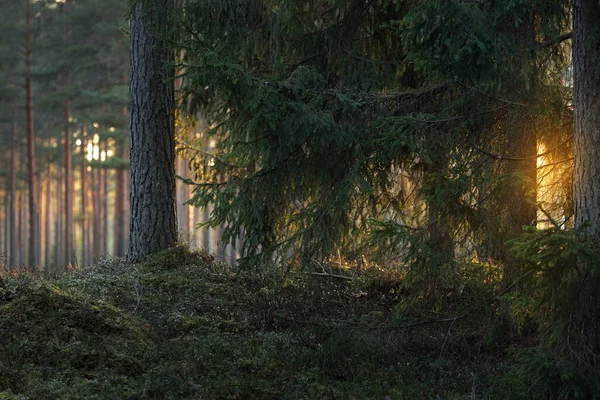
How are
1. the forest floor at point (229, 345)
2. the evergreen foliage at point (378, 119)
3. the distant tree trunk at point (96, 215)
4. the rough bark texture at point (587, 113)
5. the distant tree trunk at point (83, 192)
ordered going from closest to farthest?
1. the forest floor at point (229, 345)
2. the rough bark texture at point (587, 113)
3. the evergreen foliage at point (378, 119)
4. the distant tree trunk at point (83, 192)
5. the distant tree trunk at point (96, 215)

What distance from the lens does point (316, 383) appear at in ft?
19.9

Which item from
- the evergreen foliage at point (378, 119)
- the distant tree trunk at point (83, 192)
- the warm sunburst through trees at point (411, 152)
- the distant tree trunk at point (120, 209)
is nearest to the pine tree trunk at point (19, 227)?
the distant tree trunk at point (83, 192)

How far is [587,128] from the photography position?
20.0 feet

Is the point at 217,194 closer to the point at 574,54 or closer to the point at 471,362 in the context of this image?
the point at 471,362

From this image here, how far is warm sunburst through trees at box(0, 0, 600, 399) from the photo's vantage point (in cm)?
584

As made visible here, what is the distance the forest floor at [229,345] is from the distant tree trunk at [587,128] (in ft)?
2.85

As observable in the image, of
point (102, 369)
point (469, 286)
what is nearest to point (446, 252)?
point (469, 286)

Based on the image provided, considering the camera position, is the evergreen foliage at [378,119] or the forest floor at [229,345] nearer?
the forest floor at [229,345]

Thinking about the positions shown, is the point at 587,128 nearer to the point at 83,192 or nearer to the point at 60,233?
the point at 83,192

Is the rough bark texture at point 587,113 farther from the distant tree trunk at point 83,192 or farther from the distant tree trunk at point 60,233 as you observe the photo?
the distant tree trunk at point 60,233

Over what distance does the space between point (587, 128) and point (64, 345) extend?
18.0 feet

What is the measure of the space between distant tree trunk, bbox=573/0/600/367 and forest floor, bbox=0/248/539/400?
867 mm

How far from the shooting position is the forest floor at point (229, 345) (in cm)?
576

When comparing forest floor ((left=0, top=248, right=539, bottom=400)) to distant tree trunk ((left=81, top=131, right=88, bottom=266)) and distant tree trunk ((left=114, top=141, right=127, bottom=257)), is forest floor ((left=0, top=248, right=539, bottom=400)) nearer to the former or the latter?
distant tree trunk ((left=114, top=141, right=127, bottom=257))
